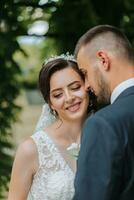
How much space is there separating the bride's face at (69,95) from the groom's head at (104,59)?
2.52 ft

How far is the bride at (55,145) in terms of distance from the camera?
12.2 ft

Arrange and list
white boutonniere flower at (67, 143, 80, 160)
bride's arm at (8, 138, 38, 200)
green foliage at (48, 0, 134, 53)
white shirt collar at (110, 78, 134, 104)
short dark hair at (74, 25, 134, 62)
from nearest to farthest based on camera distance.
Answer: white shirt collar at (110, 78, 134, 104)
short dark hair at (74, 25, 134, 62)
bride's arm at (8, 138, 38, 200)
white boutonniere flower at (67, 143, 80, 160)
green foliage at (48, 0, 134, 53)

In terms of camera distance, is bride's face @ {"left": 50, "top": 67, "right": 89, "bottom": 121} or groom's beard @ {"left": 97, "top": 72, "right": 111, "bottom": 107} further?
bride's face @ {"left": 50, "top": 67, "right": 89, "bottom": 121}

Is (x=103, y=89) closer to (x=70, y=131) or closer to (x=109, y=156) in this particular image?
(x=109, y=156)

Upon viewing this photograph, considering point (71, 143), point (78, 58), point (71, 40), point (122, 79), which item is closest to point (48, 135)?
point (71, 143)

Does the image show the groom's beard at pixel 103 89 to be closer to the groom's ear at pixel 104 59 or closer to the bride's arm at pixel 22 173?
the groom's ear at pixel 104 59

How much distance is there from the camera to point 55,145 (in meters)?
3.91

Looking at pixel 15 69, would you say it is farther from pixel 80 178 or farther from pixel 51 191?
pixel 80 178

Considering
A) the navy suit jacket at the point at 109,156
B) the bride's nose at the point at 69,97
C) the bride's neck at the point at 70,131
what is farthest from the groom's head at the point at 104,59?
the bride's neck at the point at 70,131

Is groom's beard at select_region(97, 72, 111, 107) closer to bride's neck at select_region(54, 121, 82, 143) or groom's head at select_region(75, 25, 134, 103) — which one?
groom's head at select_region(75, 25, 134, 103)

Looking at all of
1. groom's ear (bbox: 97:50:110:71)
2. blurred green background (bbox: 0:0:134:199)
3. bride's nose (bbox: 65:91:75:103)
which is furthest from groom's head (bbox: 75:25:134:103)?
blurred green background (bbox: 0:0:134:199)

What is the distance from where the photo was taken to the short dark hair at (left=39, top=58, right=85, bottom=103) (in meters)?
3.86

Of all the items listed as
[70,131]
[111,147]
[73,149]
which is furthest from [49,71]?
[111,147]

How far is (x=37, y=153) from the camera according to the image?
150 inches
